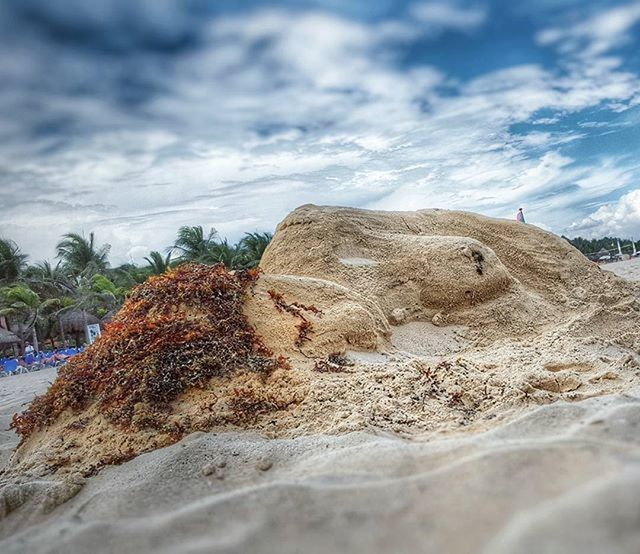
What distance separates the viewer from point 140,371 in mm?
3609

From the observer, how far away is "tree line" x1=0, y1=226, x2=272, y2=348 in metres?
25.3

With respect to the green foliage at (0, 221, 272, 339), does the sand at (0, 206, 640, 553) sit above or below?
below

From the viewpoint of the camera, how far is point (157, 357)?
3713 mm

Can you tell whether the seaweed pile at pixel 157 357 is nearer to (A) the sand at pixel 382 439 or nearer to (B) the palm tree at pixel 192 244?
(A) the sand at pixel 382 439

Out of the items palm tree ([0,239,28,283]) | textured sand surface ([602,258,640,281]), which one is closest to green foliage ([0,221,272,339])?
palm tree ([0,239,28,283])

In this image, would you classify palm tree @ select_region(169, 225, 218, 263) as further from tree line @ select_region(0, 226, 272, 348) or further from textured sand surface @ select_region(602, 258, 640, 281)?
textured sand surface @ select_region(602, 258, 640, 281)

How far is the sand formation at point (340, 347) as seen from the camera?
3180 mm

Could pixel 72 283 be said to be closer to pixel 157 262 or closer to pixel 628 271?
pixel 157 262

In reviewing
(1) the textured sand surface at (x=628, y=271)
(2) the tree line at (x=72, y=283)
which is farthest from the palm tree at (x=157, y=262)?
(1) the textured sand surface at (x=628, y=271)

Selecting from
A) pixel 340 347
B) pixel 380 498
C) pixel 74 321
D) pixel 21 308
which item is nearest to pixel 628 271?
pixel 340 347

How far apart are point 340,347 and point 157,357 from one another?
1694 millimetres

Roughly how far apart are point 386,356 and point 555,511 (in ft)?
11.8

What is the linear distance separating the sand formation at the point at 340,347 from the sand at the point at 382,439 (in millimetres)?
26

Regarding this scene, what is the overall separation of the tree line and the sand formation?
18.3 m
